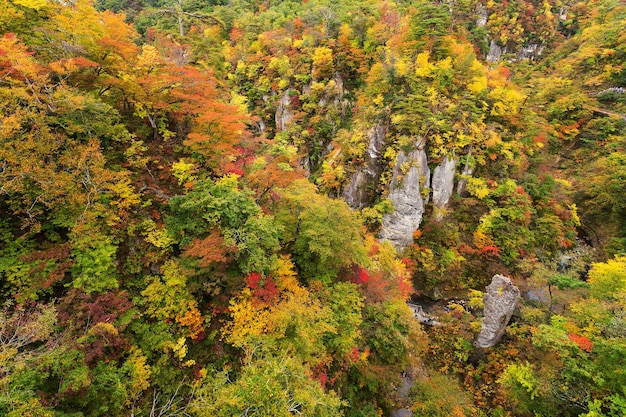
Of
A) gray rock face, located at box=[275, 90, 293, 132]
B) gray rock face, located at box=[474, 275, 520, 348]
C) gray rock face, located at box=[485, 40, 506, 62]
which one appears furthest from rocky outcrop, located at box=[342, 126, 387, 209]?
gray rock face, located at box=[485, 40, 506, 62]

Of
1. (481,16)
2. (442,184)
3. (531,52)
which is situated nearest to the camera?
(442,184)

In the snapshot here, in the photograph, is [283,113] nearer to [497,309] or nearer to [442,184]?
[442,184]

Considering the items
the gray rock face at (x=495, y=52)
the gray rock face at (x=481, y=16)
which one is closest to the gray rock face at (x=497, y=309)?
the gray rock face at (x=495, y=52)

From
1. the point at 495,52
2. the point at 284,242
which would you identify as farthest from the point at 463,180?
the point at 495,52

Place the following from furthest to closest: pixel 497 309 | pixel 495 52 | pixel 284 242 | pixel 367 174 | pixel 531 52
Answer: pixel 495 52 → pixel 531 52 → pixel 367 174 → pixel 497 309 → pixel 284 242

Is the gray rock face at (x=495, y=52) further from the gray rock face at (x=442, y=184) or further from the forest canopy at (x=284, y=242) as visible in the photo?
the gray rock face at (x=442, y=184)
